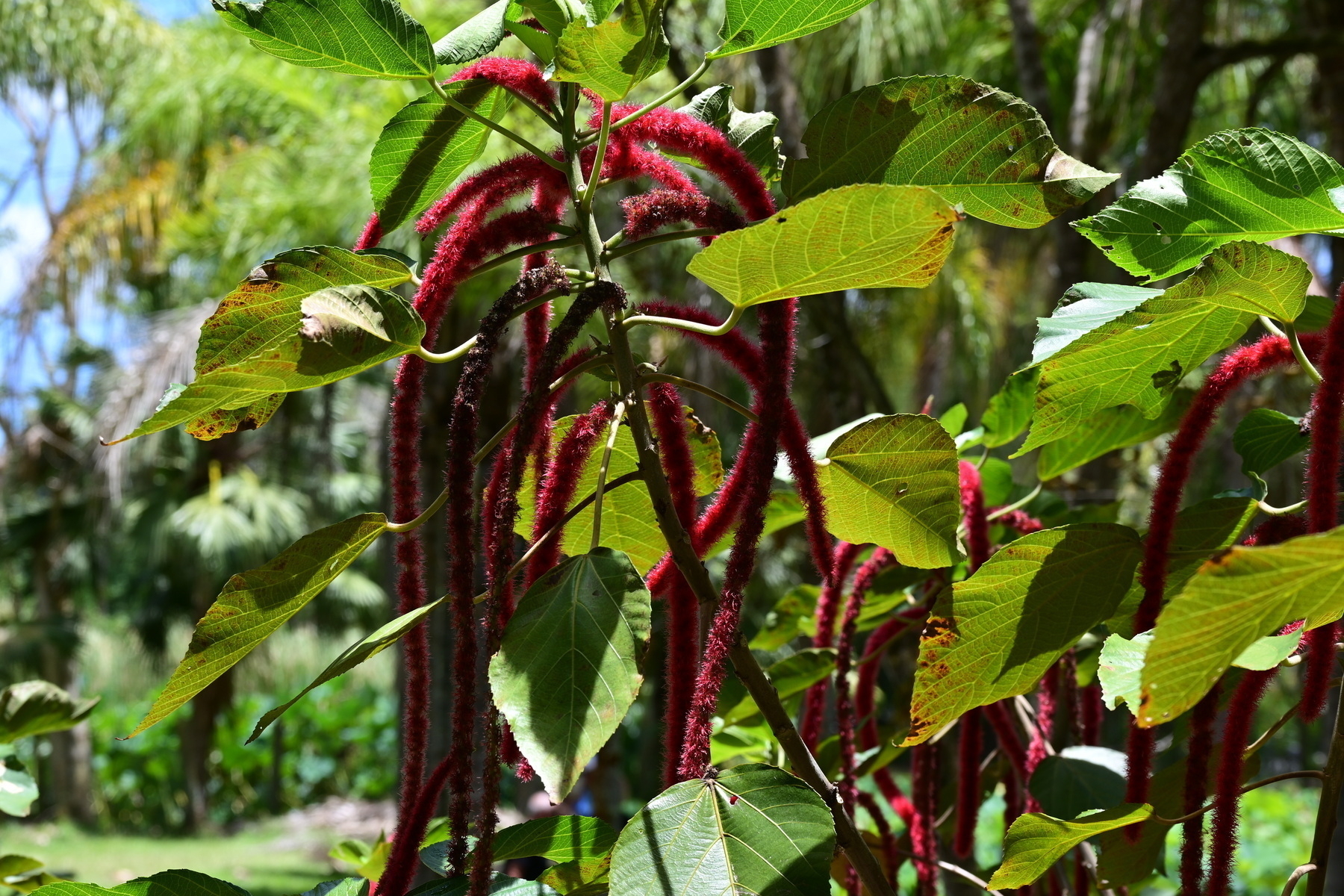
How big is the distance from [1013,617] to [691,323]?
0.45 feet

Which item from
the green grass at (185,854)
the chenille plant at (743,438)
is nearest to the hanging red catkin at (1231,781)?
the chenille plant at (743,438)

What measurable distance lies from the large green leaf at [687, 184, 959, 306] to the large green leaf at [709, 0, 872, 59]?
0.24ft

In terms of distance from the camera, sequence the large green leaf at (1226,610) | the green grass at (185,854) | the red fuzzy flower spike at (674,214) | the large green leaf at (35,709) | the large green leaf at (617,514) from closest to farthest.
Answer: the large green leaf at (1226,610) < the red fuzzy flower spike at (674,214) < the large green leaf at (617,514) < the large green leaf at (35,709) < the green grass at (185,854)

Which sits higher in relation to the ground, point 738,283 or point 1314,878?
point 738,283

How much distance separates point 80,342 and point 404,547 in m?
6.71

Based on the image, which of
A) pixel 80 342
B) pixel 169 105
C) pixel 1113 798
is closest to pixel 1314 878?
pixel 1113 798

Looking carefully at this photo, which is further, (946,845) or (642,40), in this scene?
(946,845)

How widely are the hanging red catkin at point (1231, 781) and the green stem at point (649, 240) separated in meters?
0.20

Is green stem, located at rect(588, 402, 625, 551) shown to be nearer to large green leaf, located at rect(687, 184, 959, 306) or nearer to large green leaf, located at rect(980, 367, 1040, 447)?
large green leaf, located at rect(687, 184, 959, 306)

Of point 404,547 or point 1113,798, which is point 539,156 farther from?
point 1113,798

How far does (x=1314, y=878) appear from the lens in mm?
311

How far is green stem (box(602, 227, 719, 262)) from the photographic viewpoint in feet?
1.01

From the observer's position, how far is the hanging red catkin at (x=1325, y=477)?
0.29 m

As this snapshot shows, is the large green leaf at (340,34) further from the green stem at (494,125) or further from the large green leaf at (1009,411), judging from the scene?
the large green leaf at (1009,411)
